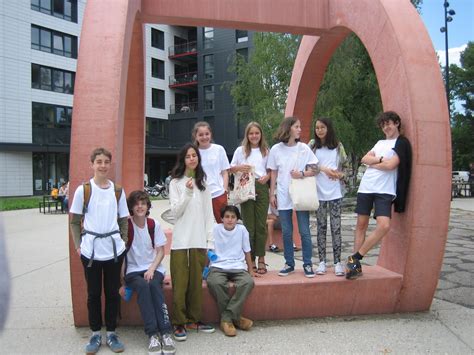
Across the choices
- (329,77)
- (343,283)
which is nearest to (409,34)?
(343,283)

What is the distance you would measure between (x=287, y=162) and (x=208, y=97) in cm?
3595

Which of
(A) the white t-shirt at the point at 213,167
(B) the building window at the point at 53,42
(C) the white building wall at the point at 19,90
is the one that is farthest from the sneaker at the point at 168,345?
(B) the building window at the point at 53,42

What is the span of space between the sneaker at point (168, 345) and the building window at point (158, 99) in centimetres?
3798

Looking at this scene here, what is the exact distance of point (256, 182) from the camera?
518cm

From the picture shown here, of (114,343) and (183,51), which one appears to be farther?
(183,51)

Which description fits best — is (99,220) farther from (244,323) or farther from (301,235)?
(301,235)

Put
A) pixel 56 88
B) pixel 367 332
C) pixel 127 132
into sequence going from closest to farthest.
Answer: pixel 367 332, pixel 127 132, pixel 56 88

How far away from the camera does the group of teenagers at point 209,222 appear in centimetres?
381

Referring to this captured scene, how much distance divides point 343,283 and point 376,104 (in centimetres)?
1602

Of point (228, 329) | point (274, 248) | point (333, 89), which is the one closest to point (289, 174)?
point (228, 329)

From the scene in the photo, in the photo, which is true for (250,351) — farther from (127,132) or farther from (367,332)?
(127,132)

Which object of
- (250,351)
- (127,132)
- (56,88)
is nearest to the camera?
(250,351)

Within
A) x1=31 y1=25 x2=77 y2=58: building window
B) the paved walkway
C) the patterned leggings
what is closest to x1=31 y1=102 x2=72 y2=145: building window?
x1=31 y1=25 x2=77 y2=58: building window

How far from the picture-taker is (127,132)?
26.7ft
